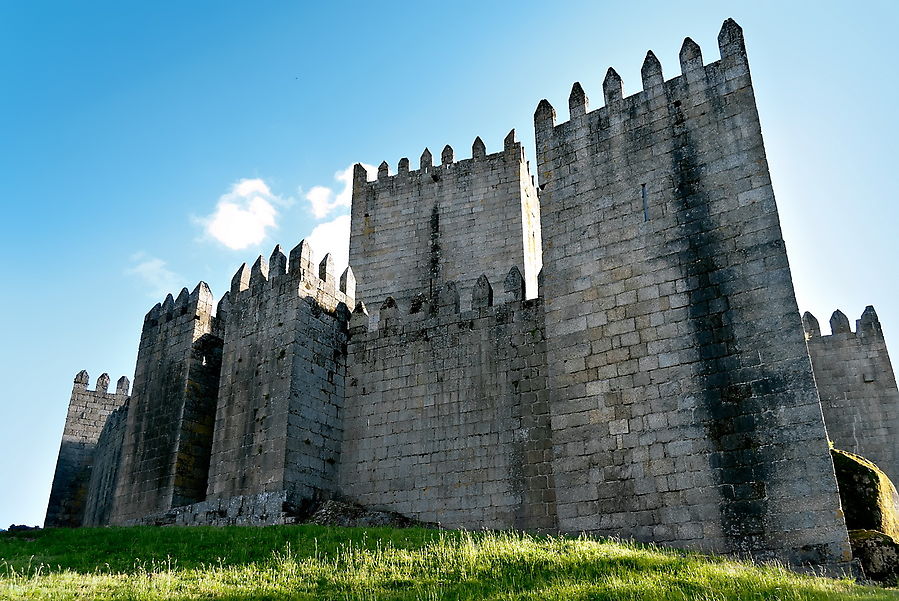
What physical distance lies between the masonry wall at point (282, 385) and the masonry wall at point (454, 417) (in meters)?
0.51

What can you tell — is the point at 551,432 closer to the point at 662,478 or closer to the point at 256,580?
the point at 662,478

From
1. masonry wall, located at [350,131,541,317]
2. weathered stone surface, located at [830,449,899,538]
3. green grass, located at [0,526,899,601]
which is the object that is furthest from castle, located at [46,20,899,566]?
masonry wall, located at [350,131,541,317]

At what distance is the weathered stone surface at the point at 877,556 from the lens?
10133 millimetres

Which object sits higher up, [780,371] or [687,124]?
[687,124]

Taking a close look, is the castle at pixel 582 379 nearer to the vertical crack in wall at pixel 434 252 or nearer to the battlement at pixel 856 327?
the battlement at pixel 856 327

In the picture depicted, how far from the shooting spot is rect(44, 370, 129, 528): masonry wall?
22641mm

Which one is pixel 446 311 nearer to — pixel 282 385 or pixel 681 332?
pixel 282 385

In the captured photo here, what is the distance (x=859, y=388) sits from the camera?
17500 mm

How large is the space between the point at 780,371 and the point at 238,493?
912cm

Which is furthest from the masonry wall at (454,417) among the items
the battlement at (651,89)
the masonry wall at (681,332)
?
the battlement at (651,89)

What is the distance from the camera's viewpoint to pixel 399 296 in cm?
2148

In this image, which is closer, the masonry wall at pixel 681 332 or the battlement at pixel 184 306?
the masonry wall at pixel 681 332

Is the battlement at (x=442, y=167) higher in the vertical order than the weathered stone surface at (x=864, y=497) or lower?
higher

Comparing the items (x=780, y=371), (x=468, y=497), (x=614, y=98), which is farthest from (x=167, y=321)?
(x=780, y=371)
